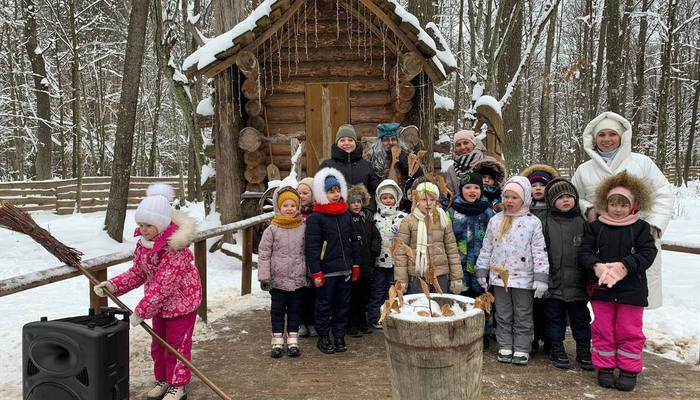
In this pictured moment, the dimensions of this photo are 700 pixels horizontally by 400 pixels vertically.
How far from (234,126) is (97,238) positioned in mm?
5054

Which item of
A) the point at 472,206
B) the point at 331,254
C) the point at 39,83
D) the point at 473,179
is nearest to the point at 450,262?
the point at 472,206

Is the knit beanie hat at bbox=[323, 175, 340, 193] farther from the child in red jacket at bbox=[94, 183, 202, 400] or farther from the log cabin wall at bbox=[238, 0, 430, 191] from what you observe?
the log cabin wall at bbox=[238, 0, 430, 191]

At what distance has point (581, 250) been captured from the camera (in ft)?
12.6

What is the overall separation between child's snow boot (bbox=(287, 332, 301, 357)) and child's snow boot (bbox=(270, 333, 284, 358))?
0.06 m

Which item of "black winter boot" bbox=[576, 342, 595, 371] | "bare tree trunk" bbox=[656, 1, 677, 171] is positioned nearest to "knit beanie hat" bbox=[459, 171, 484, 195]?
"black winter boot" bbox=[576, 342, 595, 371]

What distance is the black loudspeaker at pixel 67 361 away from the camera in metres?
2.68

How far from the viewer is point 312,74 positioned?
29.2ft

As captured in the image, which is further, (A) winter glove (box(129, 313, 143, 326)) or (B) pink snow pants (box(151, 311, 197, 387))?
(B) pink snow pants (box(151, 311, 197, 387))

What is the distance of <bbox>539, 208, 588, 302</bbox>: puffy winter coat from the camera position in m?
4.00

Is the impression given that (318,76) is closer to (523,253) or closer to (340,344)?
(340,344)

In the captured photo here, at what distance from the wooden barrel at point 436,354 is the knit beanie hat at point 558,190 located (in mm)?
1841

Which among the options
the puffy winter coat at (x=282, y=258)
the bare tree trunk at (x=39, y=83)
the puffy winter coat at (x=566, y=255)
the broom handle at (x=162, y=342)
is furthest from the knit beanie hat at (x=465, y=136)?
the bare tree trunk at (x=39, y=83)

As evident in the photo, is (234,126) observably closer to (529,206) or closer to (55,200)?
(529,206)

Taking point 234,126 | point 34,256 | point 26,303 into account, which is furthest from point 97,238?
point 234,126
